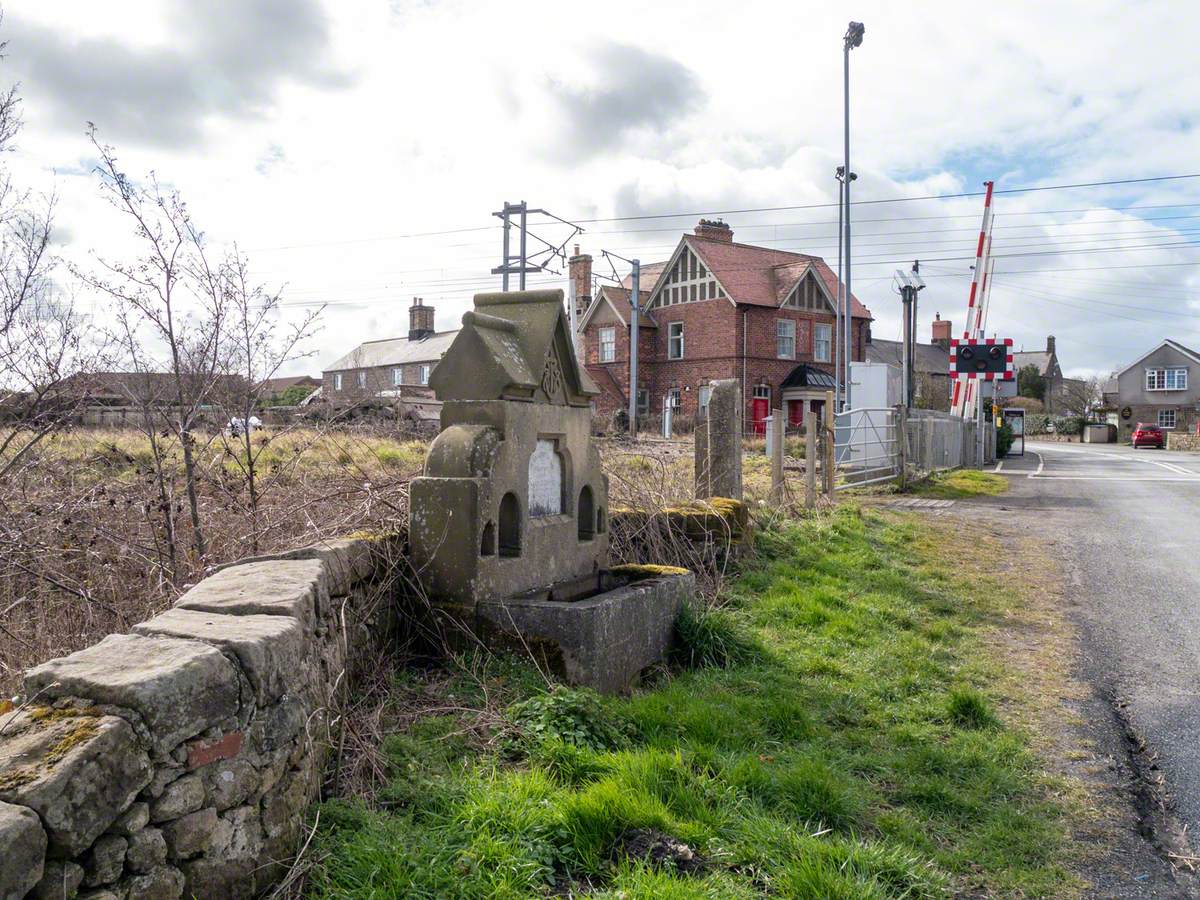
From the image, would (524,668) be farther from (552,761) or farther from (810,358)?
(810,358)

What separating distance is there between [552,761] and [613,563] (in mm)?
3451

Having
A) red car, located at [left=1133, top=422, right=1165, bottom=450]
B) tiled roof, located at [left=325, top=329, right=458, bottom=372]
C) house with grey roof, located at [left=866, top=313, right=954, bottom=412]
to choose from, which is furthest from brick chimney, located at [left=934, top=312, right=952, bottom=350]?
tiled roof, located at [left=325, top=329, right=458, bottom=372]

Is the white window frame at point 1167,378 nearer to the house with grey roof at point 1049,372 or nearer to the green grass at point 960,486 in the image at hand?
the house with grey roof at point 1049,372

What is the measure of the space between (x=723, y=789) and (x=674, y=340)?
124ft

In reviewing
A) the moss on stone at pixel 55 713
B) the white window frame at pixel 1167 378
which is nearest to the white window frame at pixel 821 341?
the moss on stone at pixel 55 713

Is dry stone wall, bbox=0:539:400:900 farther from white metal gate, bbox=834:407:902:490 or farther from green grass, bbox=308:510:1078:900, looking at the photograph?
white metal gate, bbox=834:407:902:490

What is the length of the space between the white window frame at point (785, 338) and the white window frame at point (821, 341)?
50.1 inches

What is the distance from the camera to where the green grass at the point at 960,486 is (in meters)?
18.4

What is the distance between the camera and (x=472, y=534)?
16.8ft

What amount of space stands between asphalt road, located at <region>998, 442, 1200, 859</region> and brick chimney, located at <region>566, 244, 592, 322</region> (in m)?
28.3

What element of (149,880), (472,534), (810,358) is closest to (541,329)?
(472,534)

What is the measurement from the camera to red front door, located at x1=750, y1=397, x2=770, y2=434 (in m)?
36.8

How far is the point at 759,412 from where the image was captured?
125ft

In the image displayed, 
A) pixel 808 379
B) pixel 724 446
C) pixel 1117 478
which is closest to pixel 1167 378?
pixel 808 379
